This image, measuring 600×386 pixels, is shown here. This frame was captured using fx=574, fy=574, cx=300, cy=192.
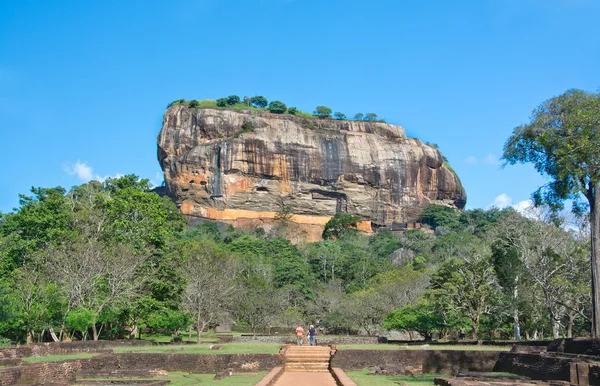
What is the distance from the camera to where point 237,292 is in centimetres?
4156

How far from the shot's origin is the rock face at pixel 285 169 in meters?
92.6

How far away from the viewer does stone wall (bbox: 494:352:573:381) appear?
1363 centimetres

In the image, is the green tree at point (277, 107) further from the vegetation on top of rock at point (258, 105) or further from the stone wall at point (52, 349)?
the stone wall at point (52, 349)

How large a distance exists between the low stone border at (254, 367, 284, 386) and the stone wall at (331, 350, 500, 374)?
2.41 m

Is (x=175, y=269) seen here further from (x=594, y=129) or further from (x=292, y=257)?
(x=292, y=257)

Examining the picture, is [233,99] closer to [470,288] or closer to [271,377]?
[470,288]

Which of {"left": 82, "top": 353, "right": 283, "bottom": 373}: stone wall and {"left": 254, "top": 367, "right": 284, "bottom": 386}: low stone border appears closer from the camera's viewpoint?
{"left": 254, "top": 367, "right": 284, "bottom": 386}: low stone border

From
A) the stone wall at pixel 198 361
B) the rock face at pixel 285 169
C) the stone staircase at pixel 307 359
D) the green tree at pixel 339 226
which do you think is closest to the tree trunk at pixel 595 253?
the stone staircase at pixel 307 359

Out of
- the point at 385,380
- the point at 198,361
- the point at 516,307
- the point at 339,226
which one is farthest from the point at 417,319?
the point at 339,226

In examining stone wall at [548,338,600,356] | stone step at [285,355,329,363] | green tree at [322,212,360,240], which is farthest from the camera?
green tree at [322,212,360,240]

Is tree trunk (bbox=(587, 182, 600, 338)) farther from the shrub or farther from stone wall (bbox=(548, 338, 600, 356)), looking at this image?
the shrub

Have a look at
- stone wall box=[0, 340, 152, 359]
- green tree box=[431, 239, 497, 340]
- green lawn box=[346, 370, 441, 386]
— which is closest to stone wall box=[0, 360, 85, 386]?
stone wall box=[0, 340, 152, 359]

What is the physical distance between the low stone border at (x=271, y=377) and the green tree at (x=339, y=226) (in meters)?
75.2

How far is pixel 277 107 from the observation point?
4168 inches
